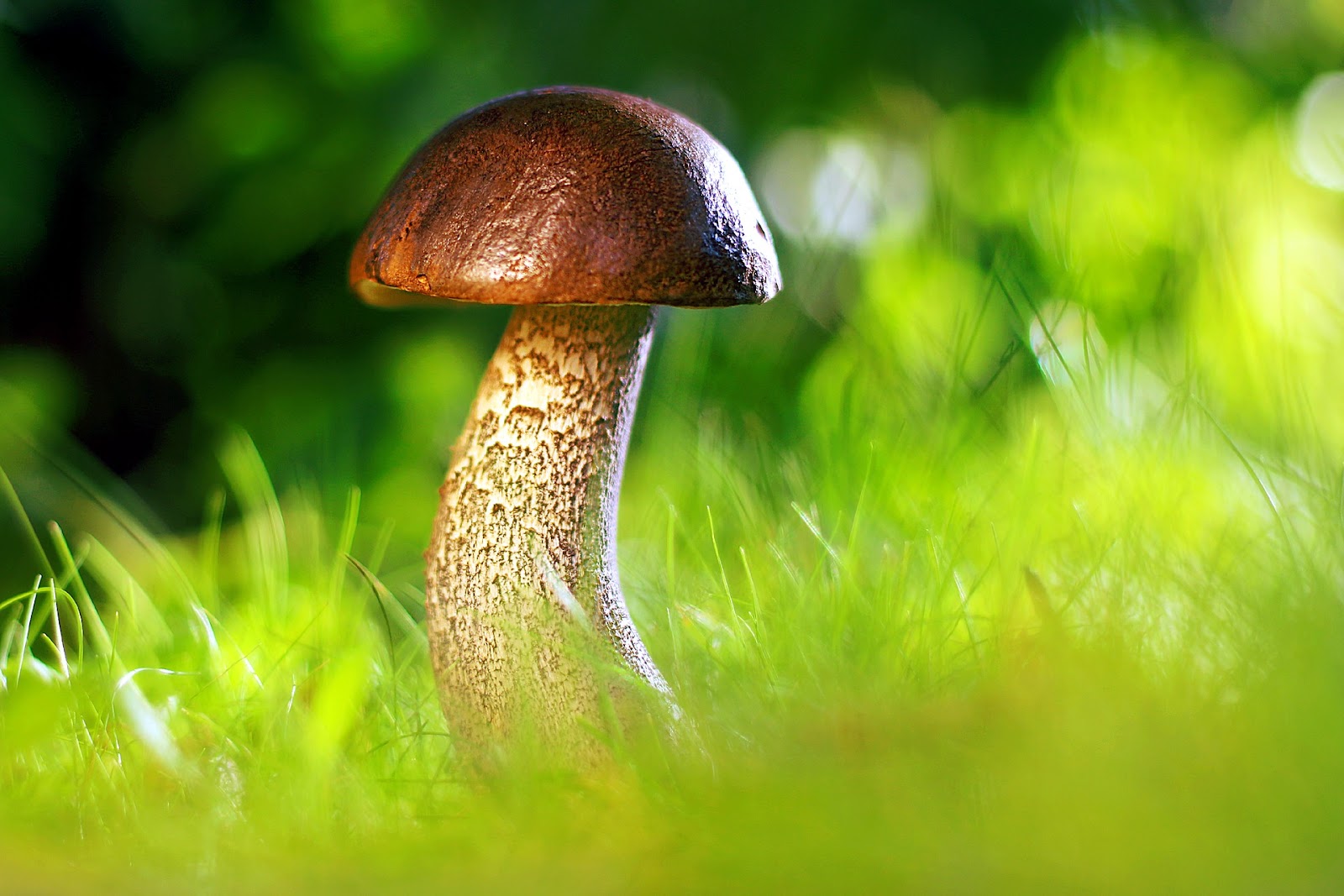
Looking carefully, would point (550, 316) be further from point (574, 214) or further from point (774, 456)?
point (774, 456)

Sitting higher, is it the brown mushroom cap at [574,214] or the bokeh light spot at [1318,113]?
the brown mushroom cap at [574,214]

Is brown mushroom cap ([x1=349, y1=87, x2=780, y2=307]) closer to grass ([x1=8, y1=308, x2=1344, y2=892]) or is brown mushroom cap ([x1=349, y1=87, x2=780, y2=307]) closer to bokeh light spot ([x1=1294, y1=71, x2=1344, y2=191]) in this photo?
grass ([x1=8, y1=308, x2=1344, y2=892])

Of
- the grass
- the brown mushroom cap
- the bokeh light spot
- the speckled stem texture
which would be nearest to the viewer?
the grass

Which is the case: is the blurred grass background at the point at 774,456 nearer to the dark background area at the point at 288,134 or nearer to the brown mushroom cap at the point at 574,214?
the dark background area at the point at 288,134

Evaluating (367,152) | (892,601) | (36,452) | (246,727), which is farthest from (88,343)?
(892,601)

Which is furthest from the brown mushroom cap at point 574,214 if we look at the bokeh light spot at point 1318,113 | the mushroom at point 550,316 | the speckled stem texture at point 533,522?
the bokeh light spot at point 1318,113

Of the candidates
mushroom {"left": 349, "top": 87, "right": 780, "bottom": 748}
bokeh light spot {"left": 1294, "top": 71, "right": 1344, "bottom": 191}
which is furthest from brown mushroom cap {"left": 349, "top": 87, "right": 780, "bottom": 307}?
bokeh light spot {"left": 1294, "top": 71, "right": 1344, "bottom": 191}
